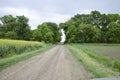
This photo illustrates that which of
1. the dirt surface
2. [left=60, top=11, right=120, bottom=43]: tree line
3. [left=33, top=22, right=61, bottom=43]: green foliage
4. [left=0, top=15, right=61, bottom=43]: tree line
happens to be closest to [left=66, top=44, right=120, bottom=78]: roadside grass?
the dirt surface

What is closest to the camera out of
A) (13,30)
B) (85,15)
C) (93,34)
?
(13,30)

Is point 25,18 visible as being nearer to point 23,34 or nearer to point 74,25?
point 23,34

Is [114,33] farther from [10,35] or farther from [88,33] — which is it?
[10,35]

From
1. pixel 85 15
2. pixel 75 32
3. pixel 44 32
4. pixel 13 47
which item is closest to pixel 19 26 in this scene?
pixel 44 32

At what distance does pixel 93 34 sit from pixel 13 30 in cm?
3712

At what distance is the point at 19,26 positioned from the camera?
341ft

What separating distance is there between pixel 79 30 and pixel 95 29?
26.5 ft

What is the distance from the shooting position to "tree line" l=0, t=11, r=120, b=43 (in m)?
103

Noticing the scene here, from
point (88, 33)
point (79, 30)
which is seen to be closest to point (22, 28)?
point (79, 30)

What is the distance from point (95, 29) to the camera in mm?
109500

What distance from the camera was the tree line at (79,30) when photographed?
103 meters

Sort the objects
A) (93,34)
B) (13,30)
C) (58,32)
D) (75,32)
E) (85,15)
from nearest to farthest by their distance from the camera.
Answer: (13,30) → (93,34) → (75,32) → (85,15) → (58,32)

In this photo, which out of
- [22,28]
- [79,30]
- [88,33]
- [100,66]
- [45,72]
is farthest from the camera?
[79,30]

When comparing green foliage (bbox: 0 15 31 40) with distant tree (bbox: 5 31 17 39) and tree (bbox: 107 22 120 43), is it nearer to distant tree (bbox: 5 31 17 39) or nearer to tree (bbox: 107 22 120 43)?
distant tree (bbox: 5 31 17 39)
